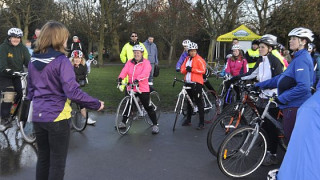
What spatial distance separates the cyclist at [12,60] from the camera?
6.32m

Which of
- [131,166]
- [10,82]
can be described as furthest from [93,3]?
[131,166]

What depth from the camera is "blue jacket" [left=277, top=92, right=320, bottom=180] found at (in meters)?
1.84

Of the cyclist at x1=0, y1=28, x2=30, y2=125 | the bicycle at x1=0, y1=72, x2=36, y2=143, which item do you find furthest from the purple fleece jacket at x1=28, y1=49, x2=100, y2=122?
the cyclist at x1=0, y1=28, x2=30, y2=125

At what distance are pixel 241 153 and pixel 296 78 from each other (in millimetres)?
1295

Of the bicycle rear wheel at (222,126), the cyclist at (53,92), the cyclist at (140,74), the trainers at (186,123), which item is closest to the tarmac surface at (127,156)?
the bicycle rear wheel at (222,126)

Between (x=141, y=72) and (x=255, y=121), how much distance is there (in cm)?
292

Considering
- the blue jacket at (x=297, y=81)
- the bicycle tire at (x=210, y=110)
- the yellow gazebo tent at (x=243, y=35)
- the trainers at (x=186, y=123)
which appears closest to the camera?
the blue jacket at (x=297, y=81)

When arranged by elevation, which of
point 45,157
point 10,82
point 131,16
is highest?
point 131,16

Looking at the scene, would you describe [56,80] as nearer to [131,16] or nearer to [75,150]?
[75,150]

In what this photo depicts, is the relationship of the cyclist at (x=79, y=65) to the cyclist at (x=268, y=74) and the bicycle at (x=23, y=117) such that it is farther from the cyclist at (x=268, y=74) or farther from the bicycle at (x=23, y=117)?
the cyclist at (x=268, y=74)

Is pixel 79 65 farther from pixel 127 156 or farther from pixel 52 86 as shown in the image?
pixel 52 86

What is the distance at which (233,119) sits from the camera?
5.26 meters

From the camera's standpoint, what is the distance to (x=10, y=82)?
255 inches

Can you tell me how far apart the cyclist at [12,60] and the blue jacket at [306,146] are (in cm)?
563
